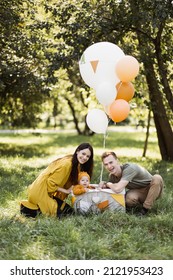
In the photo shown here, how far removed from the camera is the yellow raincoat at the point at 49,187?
18.3 ft

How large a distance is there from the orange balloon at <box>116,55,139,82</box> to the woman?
992 mm

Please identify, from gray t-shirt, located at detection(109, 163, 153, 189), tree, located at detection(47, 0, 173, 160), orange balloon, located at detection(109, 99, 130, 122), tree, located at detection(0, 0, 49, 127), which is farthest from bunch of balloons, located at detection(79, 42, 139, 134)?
tree, located at detection(0, 0, 49, 127)

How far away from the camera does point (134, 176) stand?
5719 millimetres

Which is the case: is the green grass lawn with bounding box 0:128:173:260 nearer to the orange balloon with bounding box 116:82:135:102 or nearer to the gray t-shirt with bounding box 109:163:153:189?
the gray t-shirt with bounding box 109:163:153:189

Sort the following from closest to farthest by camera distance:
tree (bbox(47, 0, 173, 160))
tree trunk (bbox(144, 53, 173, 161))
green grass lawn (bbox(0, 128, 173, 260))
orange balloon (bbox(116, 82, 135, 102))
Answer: green grass lawn (bbox(0, 128, 173, 260)) < orange balloon (bbox(116, 82, 135, 102)) < tree (bbox(47, 0, 173, 160)) < tree trunk (bbox(144, 53, 173, 161))

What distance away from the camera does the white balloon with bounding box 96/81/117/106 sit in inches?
227

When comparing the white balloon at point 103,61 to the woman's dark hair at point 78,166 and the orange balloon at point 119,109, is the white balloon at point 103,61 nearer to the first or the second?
the orange balloon at point 119,109

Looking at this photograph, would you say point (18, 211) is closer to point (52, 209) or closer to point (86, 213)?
point (52, 209)

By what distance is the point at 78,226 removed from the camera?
502 centimetres

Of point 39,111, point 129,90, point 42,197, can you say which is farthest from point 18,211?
point 39,111

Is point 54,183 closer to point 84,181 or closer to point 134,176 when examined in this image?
point 84,181

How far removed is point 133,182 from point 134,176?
174 millimetres

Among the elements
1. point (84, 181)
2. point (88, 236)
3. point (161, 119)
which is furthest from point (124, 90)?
point (161, 119)

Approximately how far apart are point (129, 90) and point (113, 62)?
44cm
